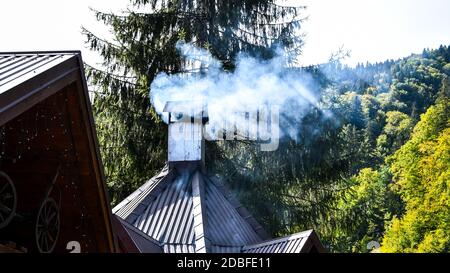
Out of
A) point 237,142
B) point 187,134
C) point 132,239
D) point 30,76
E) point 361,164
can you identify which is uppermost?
point 30,76

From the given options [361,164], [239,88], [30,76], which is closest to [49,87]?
[30,76]

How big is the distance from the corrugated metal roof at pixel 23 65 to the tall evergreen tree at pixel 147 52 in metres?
10.8

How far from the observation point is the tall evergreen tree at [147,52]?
19.0m

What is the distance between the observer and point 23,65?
740 cm

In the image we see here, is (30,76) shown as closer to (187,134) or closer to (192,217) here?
(192,217)

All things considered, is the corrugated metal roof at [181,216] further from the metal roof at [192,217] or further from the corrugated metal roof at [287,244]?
the corrugated metal roof at [287,244]

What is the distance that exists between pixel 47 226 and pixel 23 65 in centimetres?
147

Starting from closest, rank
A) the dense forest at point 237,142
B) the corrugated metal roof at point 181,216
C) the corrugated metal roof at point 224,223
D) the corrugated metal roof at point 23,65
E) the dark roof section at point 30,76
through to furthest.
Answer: the dark roof section at point 30,76 < the corrugated metal roof at point 23,65 < the corrugated metal roof at point 181,216 < the corrugated metal roof at point 224,223 < the dense forest at point 237,142

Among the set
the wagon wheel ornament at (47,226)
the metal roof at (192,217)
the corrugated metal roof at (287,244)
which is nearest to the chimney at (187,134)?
Result: the metal roof at (192,217)

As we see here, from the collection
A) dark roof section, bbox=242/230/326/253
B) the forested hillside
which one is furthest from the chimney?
the forested hillside

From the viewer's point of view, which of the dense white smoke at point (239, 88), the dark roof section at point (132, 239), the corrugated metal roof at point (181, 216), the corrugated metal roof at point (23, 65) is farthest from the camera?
the dense white smoke at point (239, 88)

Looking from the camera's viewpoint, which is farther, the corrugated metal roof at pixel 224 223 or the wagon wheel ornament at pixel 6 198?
the corrugated metal roof at pixel 224 223
